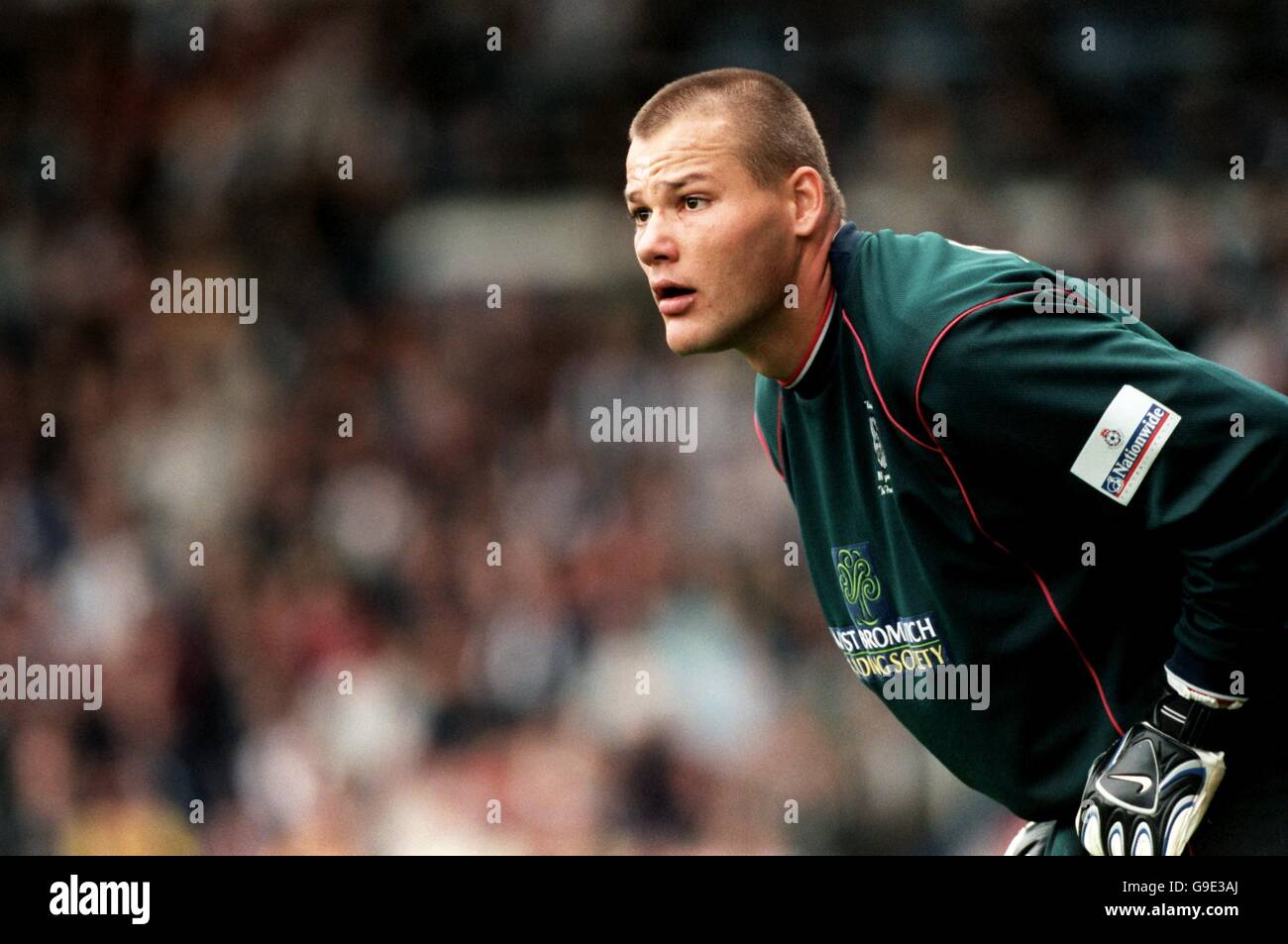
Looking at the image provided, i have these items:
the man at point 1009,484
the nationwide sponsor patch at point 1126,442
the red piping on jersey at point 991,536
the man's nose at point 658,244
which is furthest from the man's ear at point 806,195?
the nationwide sponsor patch at point 1126,442

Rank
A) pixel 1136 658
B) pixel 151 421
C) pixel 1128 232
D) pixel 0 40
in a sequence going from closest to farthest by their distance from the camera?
1. pixel 1136 658
2. pixel 1128 232
3. pixel 151 421
4. pixel 0 40

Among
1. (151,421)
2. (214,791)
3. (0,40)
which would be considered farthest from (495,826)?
(0,40)

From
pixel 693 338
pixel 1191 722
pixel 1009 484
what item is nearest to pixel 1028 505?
pixel 1009 484

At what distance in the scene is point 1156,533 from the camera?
8.07ft

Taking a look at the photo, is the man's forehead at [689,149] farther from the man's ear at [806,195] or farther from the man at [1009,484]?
the man's ear at [806,195]

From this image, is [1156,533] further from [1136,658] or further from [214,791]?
[214,791]

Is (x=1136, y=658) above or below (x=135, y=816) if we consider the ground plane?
above

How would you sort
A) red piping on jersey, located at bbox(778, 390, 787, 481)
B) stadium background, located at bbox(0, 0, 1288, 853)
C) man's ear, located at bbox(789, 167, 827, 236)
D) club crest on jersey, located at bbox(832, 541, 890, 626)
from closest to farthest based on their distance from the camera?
club crest on jersey, located at bbox(832, 541, 890, 626), man's ear, located at bbox(789, 167, 827, 236), red piping on jersey, located at bbox(778, 390, 787, 481), stadium background, located at bbox(0, 0, 1288, 853)

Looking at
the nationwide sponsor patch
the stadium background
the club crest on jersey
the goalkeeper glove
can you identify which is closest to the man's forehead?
the club crest on jersey

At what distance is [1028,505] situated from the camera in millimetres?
2562

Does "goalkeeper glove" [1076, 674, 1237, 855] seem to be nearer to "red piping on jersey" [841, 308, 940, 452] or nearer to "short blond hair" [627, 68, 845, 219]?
"red piping on jersey" [841, 308, 940, 452]

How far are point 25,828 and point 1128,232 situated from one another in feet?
16.7

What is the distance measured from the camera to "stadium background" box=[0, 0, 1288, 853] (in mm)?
5871

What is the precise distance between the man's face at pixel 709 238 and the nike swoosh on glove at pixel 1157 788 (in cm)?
101
